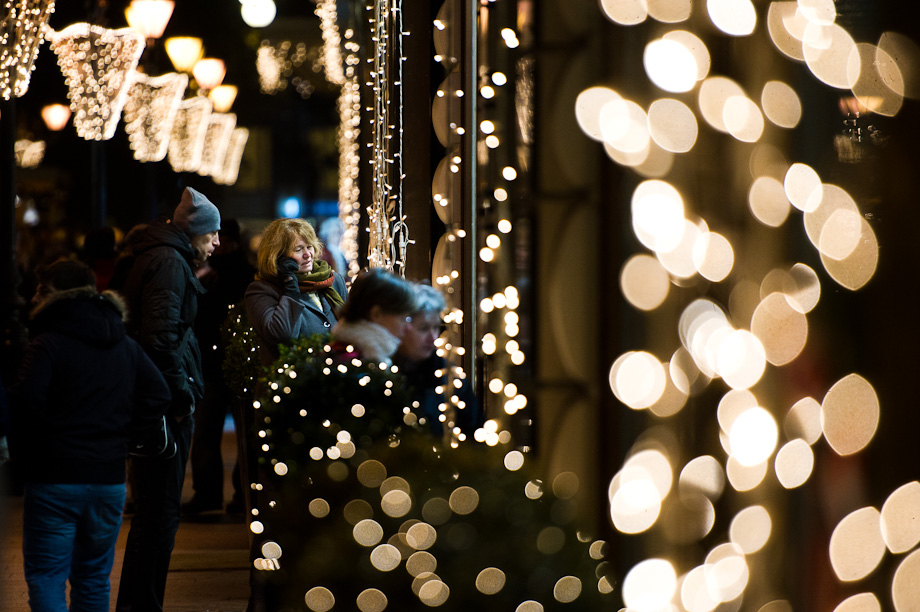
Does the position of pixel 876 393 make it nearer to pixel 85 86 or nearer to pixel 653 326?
pixel 653 326

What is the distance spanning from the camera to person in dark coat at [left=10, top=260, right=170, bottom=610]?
4.70 meters

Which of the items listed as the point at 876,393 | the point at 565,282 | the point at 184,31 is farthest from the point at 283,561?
the point at 184,31

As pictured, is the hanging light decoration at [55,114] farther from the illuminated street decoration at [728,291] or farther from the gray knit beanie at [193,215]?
the illuminated street decoration at [728,291]

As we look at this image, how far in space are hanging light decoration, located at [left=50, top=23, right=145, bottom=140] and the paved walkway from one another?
138 inches

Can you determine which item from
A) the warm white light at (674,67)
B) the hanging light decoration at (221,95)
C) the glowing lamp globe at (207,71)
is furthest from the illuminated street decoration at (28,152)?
the warm white light at (674,67)

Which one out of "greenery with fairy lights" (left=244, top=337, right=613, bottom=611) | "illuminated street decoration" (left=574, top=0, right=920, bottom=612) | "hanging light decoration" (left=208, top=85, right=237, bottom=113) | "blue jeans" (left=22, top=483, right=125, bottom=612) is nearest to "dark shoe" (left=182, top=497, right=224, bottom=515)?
"blue jeans" (left=22, top=483, right=125, bottom=612)

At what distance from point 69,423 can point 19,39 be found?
381 cm

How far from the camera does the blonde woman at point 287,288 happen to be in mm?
5949

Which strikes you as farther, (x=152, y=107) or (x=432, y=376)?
(x=152, y=107)

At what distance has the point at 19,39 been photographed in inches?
297

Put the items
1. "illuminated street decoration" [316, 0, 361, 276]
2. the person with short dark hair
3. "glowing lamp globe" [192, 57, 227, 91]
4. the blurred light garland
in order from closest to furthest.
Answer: the person with short dark hair, the blurred light garland, "illuminated street decoration" [316, 0, 361, 276], "glowing lamp globe" [192, 57, 227, 91]

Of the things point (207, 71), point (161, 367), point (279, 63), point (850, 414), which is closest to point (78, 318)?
point (161, 367)

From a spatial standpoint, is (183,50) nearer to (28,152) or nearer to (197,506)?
(197,506)

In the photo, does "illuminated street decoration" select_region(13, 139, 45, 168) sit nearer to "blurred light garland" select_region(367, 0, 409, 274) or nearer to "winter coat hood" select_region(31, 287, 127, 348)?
"blurred light garland" select_region(367, 0, 409, 274)
